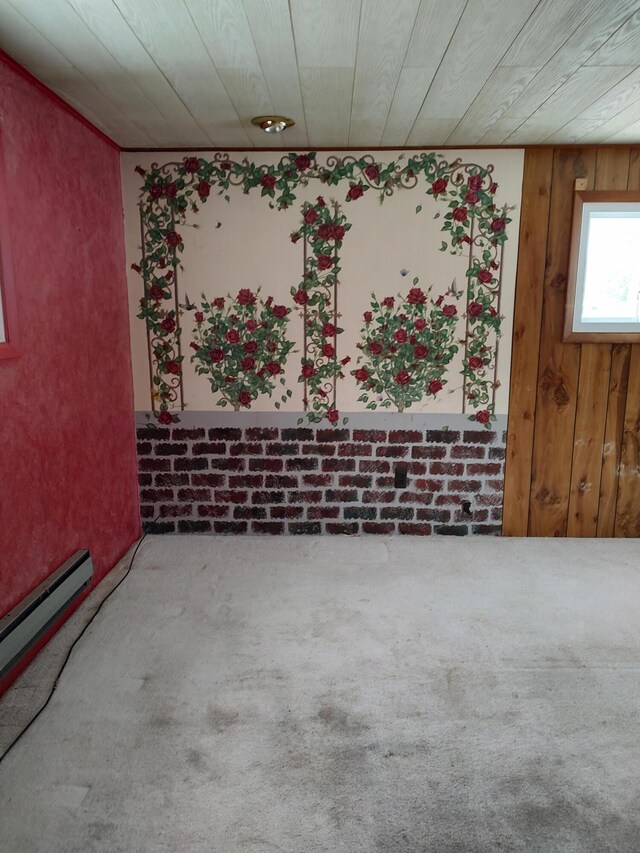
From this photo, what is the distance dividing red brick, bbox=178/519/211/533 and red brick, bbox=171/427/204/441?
50 centimetres

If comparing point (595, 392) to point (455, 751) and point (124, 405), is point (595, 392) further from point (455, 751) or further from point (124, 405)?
point (124, 405)

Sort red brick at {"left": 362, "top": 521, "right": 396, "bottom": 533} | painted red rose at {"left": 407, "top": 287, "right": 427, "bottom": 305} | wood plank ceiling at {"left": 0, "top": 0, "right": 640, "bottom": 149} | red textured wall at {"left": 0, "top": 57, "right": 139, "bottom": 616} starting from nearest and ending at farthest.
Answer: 1. wood plank ceiling at {"left": 0, "top": 0, "right": 640, "bottom": 149}
2. red textured wall at {"left": 0, "top": 57, "right": 139, "bottom": 616}
3. painted red rose at {"left": 407, "top": 287, "right": 427, "bottom": 305}
4. red brick at {"left": 362, "top": 521, "right": 396, "bottom": 533}

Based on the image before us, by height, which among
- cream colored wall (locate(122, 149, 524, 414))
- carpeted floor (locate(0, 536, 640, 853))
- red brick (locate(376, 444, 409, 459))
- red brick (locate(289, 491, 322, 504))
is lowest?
carpeted floor (locate(0, 536, 640, 853))

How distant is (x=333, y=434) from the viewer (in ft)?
10.8

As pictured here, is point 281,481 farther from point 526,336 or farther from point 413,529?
point 526,336

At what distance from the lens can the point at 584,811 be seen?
1.50 metres

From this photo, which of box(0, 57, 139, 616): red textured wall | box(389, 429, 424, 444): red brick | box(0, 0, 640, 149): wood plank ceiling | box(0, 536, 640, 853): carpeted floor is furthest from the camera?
box(389, 429, 424, 444): red brick

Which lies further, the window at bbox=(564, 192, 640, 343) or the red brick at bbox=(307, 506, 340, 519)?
the red brick at bbox=(307, 506, 340, 519)

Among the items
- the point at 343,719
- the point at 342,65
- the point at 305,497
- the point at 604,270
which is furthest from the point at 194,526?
the point at 604,270

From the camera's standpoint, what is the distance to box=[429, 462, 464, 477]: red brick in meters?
3.29

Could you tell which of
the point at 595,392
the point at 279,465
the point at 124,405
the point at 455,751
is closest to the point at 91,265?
the point at 124,405

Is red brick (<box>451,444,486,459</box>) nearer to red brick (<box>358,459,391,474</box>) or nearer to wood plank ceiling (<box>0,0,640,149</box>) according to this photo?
red brick (<box>358,459,391,474</box>)

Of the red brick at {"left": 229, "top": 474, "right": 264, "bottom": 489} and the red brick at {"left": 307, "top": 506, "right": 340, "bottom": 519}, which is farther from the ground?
the red brick at {"left": 229, "top": 474, "right": 264, "bottom": 489}

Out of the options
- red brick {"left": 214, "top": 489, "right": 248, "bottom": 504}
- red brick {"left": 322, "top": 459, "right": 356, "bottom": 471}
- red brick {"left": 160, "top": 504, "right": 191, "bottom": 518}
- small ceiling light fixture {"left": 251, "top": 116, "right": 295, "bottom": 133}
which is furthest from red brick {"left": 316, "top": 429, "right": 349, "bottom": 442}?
small ceiling light fixture {"left": 251, "top": 116, "right": 295, "bottom": 133}
